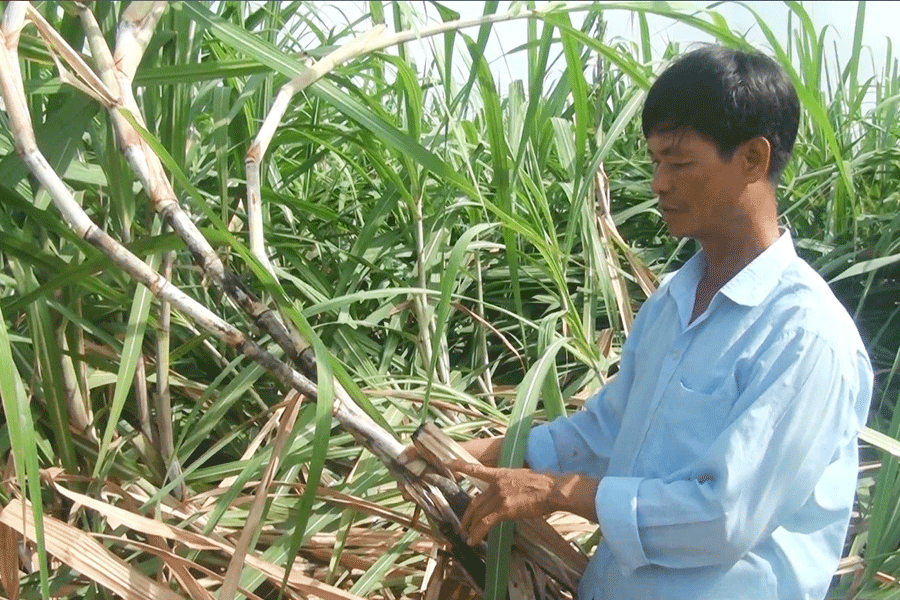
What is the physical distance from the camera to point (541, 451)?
50.3 inches

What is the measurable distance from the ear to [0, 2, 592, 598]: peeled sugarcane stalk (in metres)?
0.43

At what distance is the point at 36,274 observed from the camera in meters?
1.42

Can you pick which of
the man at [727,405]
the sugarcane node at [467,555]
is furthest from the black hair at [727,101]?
the sugarcane node at [467,555]

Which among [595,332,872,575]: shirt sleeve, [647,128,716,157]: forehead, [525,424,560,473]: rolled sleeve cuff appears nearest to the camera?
[595,332,872,575]: shirt sleeve

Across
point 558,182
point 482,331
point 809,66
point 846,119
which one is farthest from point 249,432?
point 846,119

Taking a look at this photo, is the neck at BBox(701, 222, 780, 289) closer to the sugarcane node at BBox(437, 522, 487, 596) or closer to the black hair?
the black hair

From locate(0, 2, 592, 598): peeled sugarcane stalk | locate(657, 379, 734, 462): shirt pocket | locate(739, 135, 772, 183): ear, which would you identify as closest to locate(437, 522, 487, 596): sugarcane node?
locate(0, 2, 592, 598): peeled sugarcane stalk

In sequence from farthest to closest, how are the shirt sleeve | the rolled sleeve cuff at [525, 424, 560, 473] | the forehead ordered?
the rolled sleeve cuff at [525, 424, 560, 473]
the forehead
the shirt sleeve

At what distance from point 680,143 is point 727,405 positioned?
0.84 feet

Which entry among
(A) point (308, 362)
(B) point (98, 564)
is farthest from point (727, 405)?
(B) point (98, 564)

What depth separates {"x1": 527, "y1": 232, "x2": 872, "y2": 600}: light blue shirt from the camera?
3.29ft

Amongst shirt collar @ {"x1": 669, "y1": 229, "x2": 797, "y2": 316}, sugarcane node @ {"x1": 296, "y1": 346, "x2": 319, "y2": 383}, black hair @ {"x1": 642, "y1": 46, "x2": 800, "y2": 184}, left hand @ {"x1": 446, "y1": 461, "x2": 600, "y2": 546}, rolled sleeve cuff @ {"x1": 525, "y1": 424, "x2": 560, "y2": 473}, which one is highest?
black hair @ {"x1": 642, "y1": 46, "x2": 800, "y2": 184}

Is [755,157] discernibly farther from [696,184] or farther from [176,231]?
[176,231]

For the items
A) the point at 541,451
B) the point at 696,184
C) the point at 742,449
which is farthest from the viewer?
the point at 541,451
